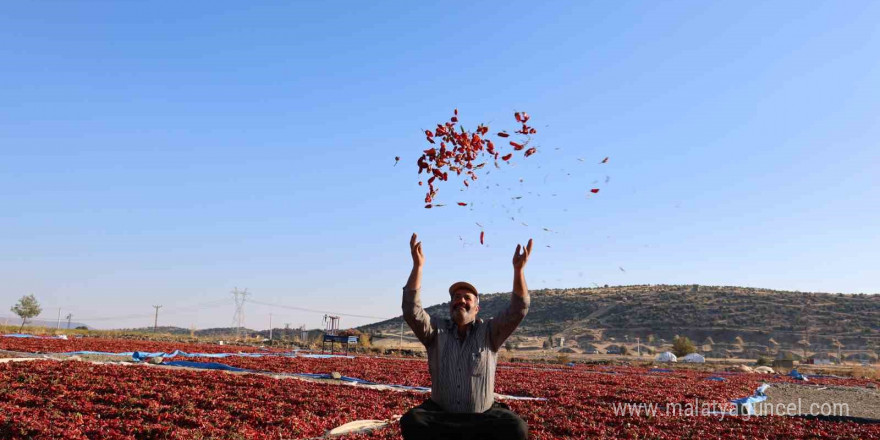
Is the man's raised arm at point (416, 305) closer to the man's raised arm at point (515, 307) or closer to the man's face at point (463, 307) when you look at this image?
the man's face at point (463, 307)

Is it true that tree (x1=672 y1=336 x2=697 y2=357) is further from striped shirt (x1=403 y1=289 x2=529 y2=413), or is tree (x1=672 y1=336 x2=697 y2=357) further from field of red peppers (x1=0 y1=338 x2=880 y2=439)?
striped shirt (x1=403 y1=289 x2=529 y2=413)

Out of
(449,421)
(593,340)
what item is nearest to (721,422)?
(449,421)

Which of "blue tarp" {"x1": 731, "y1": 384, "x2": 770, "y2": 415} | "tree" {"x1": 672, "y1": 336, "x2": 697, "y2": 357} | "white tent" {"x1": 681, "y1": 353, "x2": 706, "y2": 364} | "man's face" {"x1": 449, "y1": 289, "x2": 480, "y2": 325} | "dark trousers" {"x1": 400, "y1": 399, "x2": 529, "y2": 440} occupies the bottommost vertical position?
"white tent" {"x1": 681, "y1": 353, "x2": 706, "y2": 364}

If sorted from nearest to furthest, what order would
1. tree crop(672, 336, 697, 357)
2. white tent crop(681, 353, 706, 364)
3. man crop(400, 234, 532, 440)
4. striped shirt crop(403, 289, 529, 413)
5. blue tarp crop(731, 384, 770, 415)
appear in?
man crop(400, 234, 532, 440)
striped shirt crop(403, 289, 529, 413)
blue tarp crop(731, 384, 770, 415)
white tent crop(681, 353, 706, 364)
tree crop(672, 336, 697, 357)

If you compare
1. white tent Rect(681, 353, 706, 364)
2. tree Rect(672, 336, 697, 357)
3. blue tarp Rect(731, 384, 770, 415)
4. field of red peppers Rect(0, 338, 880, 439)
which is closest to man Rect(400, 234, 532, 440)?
field of red peppers Rect(0, 338, 880, 439)

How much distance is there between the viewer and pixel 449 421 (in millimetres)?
4703

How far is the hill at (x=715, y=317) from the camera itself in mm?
72188

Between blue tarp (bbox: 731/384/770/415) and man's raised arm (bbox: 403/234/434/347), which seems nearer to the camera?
man's raised arm (bbox: 403/234/434/347)

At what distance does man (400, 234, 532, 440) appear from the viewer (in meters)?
4.84

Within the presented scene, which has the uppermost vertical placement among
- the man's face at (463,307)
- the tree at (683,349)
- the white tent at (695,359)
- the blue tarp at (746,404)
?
the man's face at (463,307)

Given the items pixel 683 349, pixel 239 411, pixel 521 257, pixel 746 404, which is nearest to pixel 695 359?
pixel 683 349

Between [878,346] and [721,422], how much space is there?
6935 centimetres

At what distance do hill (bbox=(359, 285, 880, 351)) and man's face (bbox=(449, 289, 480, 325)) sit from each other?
2837 inches

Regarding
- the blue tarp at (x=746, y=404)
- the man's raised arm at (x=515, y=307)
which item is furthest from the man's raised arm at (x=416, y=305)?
the blue tarp at (x=746, y=404)
